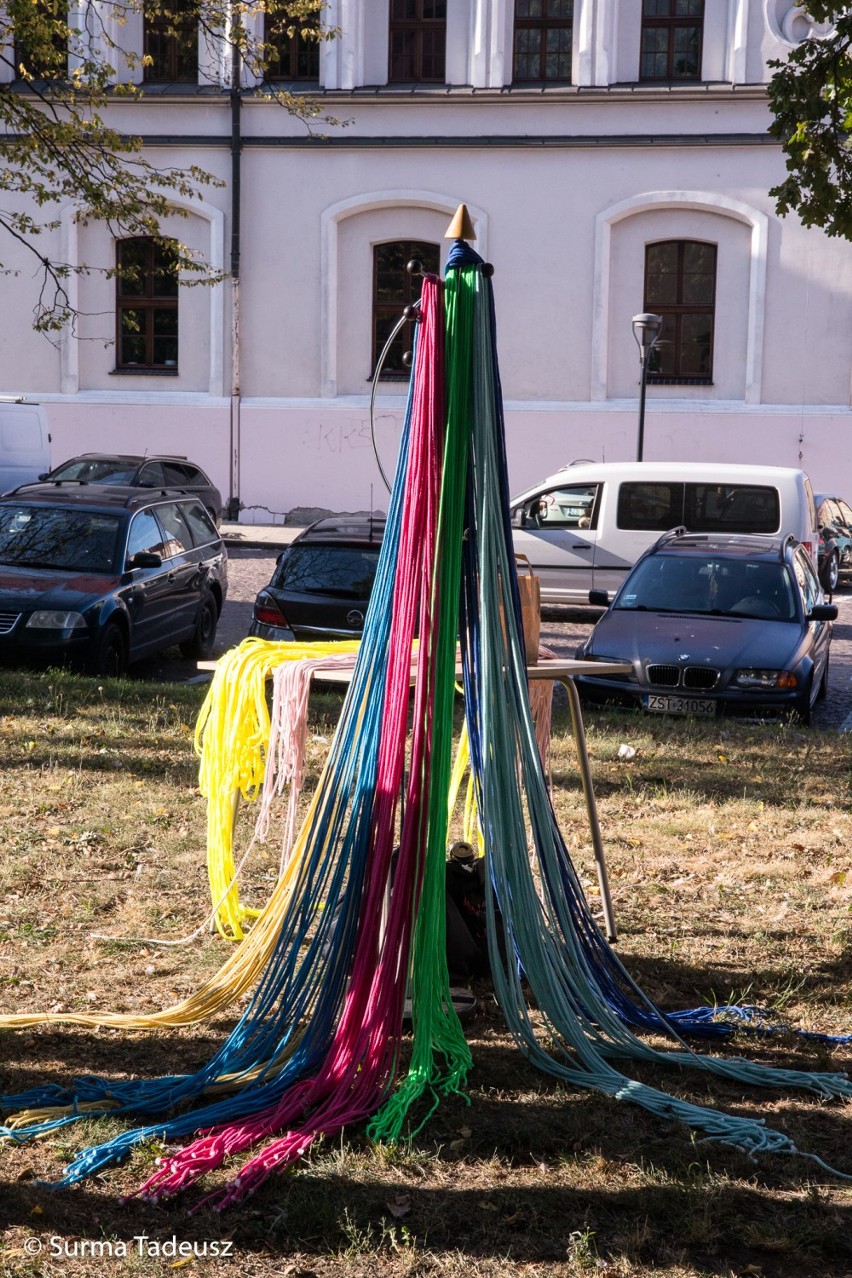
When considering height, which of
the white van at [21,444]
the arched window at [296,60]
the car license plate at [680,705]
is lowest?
the car license plate at [680,705]

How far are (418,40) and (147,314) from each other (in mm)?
6931

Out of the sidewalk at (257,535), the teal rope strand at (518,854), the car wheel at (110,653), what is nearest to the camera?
the teal rope strand at (518,854)

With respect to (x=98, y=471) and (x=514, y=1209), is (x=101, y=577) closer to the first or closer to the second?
(x=514, y=1209)

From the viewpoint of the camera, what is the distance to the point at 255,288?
25406 mm

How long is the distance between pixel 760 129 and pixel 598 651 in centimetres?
1688

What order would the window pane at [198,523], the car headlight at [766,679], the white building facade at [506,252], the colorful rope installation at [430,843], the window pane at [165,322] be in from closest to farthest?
the colorful rope installation at [430,843]
the car headlight at [766,679]
the window pane at [198,523]
the white building facade at [506,252]
the window pane at [165,322]

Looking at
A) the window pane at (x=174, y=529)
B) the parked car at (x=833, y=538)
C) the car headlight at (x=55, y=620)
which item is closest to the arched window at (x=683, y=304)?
the parked car at (x=833, y=538)

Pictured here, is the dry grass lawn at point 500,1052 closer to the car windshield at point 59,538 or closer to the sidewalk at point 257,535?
the car windshield at point 59,538

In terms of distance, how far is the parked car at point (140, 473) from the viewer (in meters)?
20.0

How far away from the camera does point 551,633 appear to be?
49.9 feet

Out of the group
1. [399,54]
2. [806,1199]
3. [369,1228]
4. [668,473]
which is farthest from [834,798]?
[399,54]

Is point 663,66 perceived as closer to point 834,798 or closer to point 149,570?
point 149,570

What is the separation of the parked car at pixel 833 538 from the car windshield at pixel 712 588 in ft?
22.2

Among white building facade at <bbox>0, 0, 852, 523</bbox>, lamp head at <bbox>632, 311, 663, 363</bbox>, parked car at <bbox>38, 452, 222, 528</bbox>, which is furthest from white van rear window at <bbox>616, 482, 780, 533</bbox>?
white building facade at <bbox>0, 0, 852, 523</bbox>
